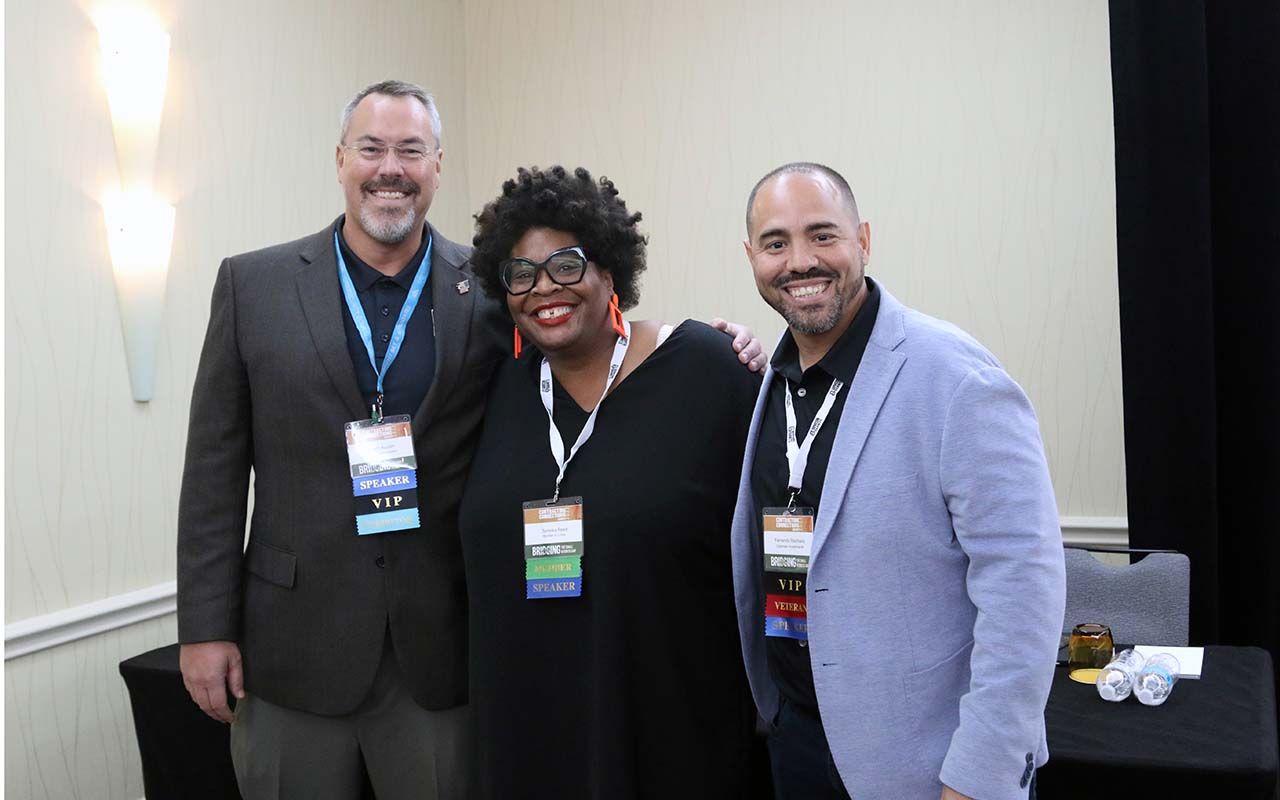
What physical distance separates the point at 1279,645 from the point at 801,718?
8.79ft

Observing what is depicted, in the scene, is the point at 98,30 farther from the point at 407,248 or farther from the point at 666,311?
the point at 666,311

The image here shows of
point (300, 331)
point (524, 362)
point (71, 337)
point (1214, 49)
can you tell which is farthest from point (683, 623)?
point (1214, 49)

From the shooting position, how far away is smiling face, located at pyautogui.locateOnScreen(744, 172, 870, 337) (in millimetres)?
1682

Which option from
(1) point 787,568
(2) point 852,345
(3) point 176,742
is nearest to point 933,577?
(1) point 787,568

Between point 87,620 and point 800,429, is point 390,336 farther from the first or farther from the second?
point 87,620

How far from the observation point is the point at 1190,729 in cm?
230

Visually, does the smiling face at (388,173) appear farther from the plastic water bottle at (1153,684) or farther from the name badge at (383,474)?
the plastic water bottle at (1153,684)

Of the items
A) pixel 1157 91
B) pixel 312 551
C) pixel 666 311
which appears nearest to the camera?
pixel 312 551

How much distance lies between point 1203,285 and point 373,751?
2.88 metres

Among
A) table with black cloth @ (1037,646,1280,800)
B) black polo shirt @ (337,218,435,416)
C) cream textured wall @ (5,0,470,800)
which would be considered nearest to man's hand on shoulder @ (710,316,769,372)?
black polo shirt @ (337,218,435,416)

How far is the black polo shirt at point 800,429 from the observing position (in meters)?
1.64

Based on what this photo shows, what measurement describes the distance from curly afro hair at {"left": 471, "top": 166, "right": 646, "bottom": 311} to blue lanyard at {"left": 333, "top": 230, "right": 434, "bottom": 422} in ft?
0.40

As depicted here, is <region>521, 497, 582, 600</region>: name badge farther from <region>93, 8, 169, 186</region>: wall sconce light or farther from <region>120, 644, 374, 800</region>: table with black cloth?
<region>93, 8, 169, 186</region>: wall sconce light

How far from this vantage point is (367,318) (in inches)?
82.7
